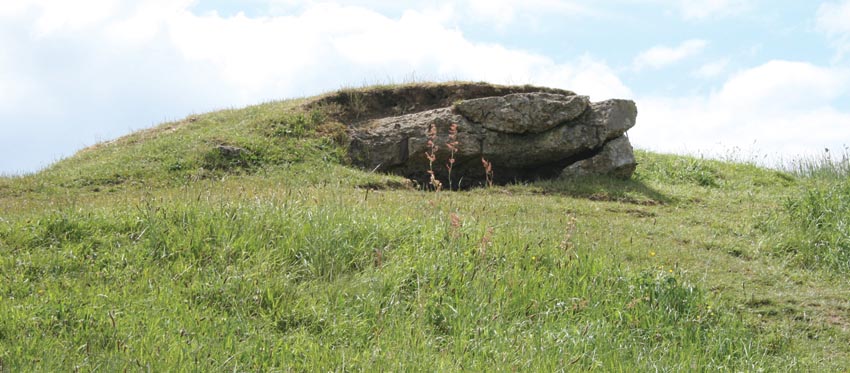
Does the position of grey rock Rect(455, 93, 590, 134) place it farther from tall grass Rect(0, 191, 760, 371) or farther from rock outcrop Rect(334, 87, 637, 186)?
tall grass Rect(0, 191, 760, 371)

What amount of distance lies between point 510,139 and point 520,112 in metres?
0.72

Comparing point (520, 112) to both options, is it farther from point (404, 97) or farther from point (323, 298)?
point (323, 298)

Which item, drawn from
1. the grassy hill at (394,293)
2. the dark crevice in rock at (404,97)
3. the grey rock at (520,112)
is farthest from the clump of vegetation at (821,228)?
the dark crevice in rock at (404,97)

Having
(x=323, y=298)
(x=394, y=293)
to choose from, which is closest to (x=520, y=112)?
(x=394, y=293)

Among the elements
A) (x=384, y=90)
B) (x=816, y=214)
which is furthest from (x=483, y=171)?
(x=816, y=214)

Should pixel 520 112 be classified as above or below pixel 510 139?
above

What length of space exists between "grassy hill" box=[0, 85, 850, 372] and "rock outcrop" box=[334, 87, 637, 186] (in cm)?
632

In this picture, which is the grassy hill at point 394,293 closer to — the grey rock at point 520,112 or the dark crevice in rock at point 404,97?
the grey rock at point 520,112

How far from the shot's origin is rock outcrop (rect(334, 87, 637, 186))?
57.2ft

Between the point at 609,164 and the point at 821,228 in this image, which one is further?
the point at 609,164

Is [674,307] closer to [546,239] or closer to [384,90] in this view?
[546,239]

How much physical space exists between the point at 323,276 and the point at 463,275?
4.39 feet

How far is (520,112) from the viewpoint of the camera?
57.1ft

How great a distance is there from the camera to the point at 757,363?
645 cm
